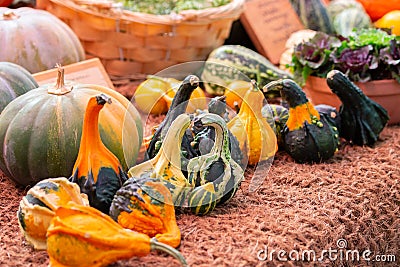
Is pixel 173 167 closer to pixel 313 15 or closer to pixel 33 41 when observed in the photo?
pixel 33 41

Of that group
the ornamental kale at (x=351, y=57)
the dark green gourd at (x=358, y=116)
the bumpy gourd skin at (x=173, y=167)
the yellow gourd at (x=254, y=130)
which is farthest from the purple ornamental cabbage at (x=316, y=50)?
the bumpy gourd skin at (x=173, y=167)

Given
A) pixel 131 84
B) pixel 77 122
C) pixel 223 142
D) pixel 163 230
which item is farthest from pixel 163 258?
pixel 131 84

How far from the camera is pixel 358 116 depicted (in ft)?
5.63

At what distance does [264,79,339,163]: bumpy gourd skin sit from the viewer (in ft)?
5.11

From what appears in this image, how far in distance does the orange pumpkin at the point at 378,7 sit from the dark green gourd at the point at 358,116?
1270 mm

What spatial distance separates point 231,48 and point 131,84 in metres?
0.40

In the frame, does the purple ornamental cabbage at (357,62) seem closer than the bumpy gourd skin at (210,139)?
No

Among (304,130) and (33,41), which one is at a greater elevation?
Answer: (33,41)

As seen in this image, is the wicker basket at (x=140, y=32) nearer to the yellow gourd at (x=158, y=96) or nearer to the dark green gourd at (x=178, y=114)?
the yellow gourd at (x=158, y=96)

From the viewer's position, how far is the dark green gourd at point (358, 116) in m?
1.69

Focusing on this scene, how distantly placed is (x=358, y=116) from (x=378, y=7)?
4.51 feet

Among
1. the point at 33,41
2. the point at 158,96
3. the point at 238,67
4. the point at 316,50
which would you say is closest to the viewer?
the point at 158,96

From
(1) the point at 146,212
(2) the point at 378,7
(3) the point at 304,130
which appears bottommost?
(2) the point at 378,7

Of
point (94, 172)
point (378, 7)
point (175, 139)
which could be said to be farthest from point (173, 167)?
point (378, 7)
